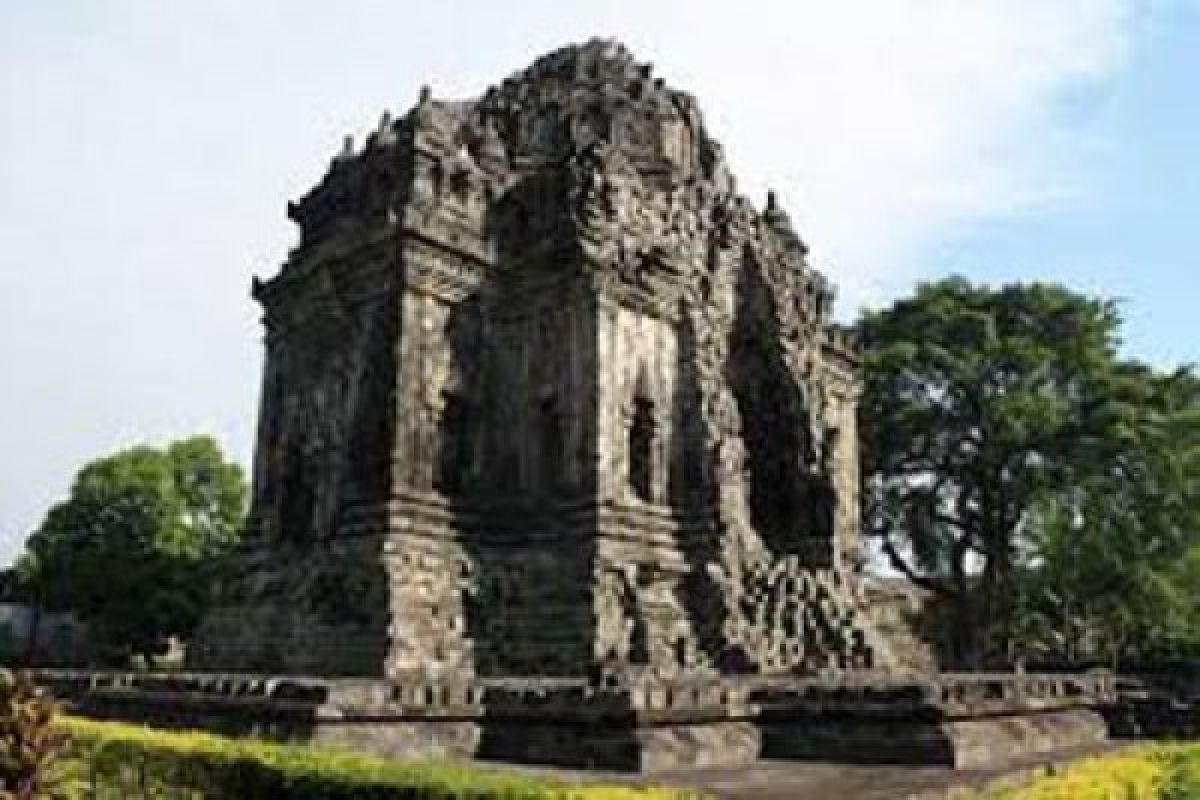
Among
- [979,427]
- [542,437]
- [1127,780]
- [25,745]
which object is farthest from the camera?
[979,427]

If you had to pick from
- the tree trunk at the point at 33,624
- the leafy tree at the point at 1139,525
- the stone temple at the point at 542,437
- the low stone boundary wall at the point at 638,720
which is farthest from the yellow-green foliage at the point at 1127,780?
the tree trunk at the point at 33,624

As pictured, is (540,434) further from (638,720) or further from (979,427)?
(979,427)

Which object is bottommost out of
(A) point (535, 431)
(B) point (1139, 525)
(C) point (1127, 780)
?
(C) point (1127, 780)

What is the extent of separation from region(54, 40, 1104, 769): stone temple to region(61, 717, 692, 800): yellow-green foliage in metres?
4.43

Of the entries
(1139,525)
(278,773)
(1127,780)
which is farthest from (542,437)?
(1139,525)

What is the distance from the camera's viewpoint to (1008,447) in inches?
1292

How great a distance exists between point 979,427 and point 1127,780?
83.0 ft

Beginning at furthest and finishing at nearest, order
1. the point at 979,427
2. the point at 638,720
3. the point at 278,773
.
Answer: the point at 979,427
the point at 638,720
the point at 278,773

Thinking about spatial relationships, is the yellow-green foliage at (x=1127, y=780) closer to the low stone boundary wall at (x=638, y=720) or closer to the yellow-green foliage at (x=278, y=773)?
the low stone boundary wall at (x=638, y=720)

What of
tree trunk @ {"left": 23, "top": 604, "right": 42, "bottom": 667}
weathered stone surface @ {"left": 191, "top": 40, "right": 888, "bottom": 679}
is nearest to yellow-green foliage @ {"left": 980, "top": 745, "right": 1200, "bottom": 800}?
weathered stone surface @ {"left": 191, "top": 40, "right": 888, "bottom": 679}

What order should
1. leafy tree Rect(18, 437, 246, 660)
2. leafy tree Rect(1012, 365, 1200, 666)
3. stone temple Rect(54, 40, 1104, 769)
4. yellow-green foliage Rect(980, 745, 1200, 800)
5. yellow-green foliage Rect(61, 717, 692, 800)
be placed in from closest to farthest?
yellow-green foliage Rect(61, 717, 692, 800) < yellow-green foliage Rect(980, 745, 1200, 800) < stone temple Rect(54, 40, 1104, 769) < leafy tree Rect(1012, 365, 1200, 666) < leafy tree Rect(18, 437, 246, 660)

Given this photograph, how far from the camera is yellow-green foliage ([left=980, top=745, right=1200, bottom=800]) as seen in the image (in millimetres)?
8367

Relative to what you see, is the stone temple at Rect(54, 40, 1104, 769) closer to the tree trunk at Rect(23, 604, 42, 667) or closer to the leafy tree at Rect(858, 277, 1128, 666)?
the leafy tree at Rect(858, 277, 1128, 666)

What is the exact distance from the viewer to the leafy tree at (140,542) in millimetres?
37312
